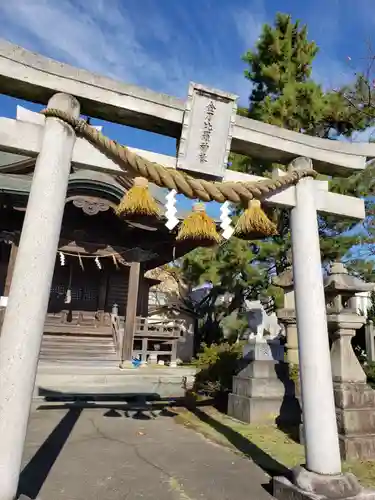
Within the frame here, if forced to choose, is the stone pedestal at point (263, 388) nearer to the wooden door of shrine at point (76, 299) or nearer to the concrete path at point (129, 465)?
the concrete path at point (129, 465)

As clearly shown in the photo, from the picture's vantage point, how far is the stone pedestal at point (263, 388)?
6.71m

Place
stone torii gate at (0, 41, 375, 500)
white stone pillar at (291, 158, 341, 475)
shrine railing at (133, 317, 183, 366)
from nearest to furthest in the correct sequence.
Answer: stone torii gate at (0, 41, 375, 500)
white stone pillar at (291, 158, 341, 475)
shrine railing at (133, 317, 183, 366)

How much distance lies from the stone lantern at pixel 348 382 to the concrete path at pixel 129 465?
1598 millimetres

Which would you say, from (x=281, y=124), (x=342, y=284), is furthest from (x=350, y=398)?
(x=281, y=124)

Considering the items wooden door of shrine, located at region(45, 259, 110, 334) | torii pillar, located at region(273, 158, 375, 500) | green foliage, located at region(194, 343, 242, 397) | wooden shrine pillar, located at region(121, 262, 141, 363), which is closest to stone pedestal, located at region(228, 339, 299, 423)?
green foliage, located at region(194, 343, 242, 397)

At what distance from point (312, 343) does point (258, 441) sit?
2.90 metres

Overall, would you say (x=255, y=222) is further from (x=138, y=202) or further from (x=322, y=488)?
(x=322, y=488)

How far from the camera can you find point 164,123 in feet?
12.5

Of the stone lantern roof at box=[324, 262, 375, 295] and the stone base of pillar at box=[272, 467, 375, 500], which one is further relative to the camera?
the stone lantern roof at box=[324, 262, 375, 295]

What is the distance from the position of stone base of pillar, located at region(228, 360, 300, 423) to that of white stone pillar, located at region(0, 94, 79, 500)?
4922 mm

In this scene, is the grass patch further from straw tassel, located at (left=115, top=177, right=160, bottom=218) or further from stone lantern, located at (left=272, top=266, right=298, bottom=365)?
straw tassel, located at (left=115, top=177, right=160, bottom=218)

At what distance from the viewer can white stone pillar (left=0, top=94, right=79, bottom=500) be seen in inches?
102

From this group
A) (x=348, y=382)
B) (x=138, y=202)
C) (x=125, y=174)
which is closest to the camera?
(x=138, y=202)

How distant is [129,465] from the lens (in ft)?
14.2
